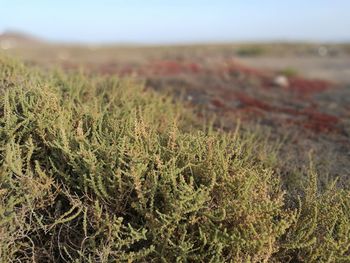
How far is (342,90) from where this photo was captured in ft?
52.7

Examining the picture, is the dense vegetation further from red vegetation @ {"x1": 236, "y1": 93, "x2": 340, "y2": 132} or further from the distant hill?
the distant hill

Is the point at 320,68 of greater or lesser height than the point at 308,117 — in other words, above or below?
below

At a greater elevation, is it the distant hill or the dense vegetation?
the dense vegetation

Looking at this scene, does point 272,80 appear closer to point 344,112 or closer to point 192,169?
point 344,112

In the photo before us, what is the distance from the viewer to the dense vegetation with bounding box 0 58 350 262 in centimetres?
311

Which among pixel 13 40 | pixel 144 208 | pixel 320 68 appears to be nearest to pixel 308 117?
pixel 144 208

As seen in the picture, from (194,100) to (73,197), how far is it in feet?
24.0

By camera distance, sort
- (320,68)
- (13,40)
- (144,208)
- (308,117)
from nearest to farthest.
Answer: (144,208) → (308,117) → (320,68) → (13,40)

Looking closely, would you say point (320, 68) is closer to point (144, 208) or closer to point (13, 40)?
point (144, 208)

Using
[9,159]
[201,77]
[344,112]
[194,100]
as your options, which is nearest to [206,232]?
[9,159]

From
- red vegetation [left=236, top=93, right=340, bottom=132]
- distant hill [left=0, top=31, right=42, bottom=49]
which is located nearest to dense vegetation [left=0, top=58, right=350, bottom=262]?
red vegetation [left=236, top=93, right=340, bottom=132]

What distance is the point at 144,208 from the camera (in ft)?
11.0

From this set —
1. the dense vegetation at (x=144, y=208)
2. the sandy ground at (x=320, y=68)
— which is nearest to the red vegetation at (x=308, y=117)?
the dense vegetation at (x=144, y=208)

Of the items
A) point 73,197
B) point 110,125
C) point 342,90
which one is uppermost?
point 110,125
